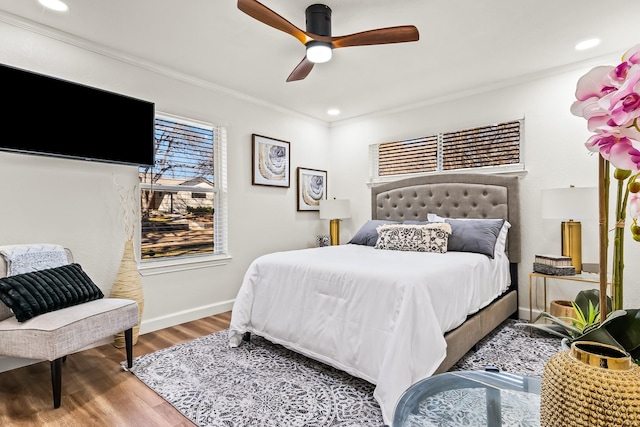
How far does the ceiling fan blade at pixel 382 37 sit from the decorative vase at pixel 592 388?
203 cm

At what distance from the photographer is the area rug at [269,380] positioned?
6.20ft

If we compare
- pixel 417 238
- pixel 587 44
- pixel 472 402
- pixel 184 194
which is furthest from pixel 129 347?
pixel 587 44

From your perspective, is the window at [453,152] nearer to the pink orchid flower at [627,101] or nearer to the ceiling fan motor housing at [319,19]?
the ceiling fan motor housing at [319,19]

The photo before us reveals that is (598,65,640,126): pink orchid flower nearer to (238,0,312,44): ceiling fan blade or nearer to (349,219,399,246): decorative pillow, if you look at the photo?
(238,0,312,44): ceiling fan blade

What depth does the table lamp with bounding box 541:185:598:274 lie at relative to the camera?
2.91 metres

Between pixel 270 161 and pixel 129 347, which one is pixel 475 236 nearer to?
pixel 270 161

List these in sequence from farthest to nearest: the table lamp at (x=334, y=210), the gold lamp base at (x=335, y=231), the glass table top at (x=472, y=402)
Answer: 1. the gold lamp base at (x=335, y=231)
2. the table lamp at (x=334, y=210)
3. the glass table top at (x=472, y=402)

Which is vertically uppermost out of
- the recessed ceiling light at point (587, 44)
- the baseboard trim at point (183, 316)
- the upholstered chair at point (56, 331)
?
the recessed ceiling light at point (587, 44)

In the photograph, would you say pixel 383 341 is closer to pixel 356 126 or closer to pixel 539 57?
pixel 539 57

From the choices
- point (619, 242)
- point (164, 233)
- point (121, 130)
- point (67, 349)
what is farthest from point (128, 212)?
point (619, 242)

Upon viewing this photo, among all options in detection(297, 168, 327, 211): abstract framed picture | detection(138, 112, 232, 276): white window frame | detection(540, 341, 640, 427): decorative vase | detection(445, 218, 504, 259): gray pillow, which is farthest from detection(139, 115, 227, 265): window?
detection(540, 341, 640, 427): decorative vase

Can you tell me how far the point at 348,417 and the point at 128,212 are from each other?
2.57 metres

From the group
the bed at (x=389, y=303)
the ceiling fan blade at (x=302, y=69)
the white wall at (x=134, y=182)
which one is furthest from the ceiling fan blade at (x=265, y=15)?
the white wall at (x=134, y=182)

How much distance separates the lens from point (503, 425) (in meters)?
1.03
